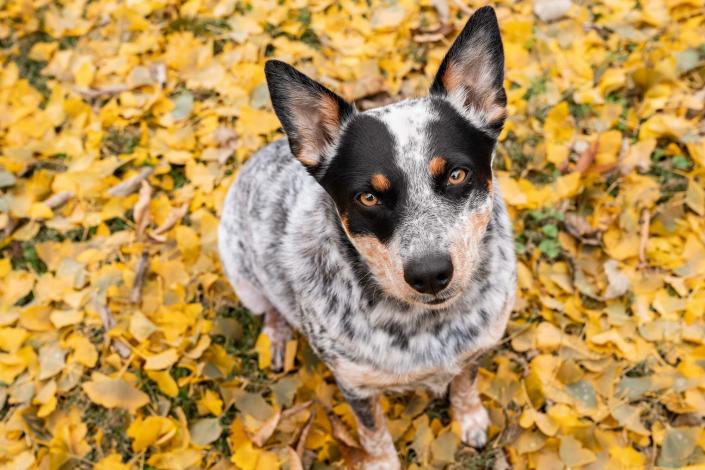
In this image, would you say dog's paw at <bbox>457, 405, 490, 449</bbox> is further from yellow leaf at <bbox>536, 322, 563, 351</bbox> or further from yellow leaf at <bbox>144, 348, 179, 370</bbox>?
yellow leaf at <bbox>144, 348, 179, 370</bbox>

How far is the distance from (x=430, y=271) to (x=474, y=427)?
1.58 m

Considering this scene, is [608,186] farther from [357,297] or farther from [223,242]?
[223,242]

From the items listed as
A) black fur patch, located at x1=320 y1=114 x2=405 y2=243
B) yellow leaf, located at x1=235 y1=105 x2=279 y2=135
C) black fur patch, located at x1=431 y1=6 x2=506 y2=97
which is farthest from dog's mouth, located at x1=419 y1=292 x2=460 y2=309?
yellow leaf, located at x1=235 y1=105 x2=279 y2=135

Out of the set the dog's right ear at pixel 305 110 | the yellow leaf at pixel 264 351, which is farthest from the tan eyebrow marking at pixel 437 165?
the yellow leaf at pixel 264 351

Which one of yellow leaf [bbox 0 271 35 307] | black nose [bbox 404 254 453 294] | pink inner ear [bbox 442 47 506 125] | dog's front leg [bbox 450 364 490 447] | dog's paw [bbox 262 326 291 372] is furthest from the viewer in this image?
yellow leaf [bbox 0 271 35 307]

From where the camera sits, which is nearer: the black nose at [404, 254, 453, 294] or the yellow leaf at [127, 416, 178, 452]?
the black nose at [404, 254, 453, 294]

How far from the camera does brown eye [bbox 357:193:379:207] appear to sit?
7.72ft

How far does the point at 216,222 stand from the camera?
429cm

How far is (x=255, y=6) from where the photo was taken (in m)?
5.45

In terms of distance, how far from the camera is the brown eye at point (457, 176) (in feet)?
7.66

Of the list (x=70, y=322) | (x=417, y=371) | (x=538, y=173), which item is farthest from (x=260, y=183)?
(x=538, y=173)

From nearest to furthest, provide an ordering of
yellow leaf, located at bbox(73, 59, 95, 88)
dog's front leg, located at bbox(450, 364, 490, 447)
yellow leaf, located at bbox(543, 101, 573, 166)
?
1. dog's front leg, located at bbox(450, 364, 490, 447)
2. yellow leaf, located at bbox(543, 101, 573, 166)
3. yellow leaf, located at bbox(73, 59, 95, 88)

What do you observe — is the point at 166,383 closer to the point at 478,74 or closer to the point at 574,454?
the point at 574,454

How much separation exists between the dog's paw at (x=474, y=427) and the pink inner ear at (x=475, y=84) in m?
1.79
